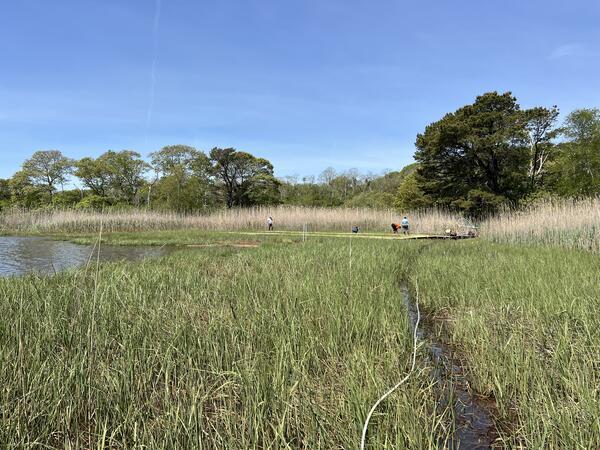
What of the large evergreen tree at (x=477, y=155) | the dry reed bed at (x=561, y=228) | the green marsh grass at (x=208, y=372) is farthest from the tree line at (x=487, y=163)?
the green marsh grass at (x=208, y=372)

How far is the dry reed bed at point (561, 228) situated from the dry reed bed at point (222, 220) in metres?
8.61

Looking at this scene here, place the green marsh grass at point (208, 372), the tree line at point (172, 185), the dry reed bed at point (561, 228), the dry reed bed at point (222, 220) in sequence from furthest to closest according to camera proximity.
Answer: the tree line at point (172, 185) < the dry reed bed at point (222, 220) < the dry reed bed at point (561, 228) < the green marsh grass at point (208, 372)

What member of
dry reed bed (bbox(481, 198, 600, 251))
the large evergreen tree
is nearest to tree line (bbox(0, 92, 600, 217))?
the large evergreen tree

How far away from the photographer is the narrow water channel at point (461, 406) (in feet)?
7.40

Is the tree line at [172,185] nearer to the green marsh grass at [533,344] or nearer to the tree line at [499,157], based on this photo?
the tree line at [499,157]

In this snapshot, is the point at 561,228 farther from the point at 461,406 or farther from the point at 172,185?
the point at 172,185

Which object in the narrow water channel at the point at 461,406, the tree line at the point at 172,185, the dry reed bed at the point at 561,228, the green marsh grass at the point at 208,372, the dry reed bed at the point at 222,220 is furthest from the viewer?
the tree line at the point at 172,185

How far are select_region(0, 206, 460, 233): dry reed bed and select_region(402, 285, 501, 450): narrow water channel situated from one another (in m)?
20.9

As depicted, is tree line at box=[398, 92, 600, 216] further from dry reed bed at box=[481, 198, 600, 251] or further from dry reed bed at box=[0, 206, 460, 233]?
dry reed bed at box=[481, 198, 600, 251]

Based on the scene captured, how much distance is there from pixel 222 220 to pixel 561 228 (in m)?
21.3

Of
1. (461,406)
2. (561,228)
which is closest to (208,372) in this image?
(461,406)

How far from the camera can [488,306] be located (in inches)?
167

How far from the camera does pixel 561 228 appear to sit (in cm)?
1148

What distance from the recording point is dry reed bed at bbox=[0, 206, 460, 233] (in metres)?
24.6
